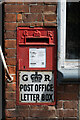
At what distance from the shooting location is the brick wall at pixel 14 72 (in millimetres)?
2533

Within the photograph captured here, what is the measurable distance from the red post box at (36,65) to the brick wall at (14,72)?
66 mm

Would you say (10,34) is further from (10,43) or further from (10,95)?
(10,95)

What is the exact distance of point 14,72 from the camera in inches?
102

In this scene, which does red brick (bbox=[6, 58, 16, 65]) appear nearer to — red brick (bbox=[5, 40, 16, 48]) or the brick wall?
the brick wall

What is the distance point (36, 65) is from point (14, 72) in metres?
0.30

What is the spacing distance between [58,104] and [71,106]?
0.18 m

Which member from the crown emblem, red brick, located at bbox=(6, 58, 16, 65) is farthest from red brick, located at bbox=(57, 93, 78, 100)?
red brick, located at bbox=(6, 58, 16, 65)

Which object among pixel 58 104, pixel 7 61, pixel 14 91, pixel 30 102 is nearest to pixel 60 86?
pixel 58 104

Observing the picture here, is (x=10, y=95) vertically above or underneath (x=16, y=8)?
underneath

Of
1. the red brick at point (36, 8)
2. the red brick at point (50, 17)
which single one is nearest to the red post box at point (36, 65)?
the red brick at point (50, 17)

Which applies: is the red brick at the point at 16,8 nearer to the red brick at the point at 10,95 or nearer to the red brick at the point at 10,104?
the red brick at the point at 10,95

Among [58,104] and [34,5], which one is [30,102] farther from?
[34,5]

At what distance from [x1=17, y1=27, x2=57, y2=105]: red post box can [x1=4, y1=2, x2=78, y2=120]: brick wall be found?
7 cm

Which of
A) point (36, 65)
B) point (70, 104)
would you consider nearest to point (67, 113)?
point (70, 104)
